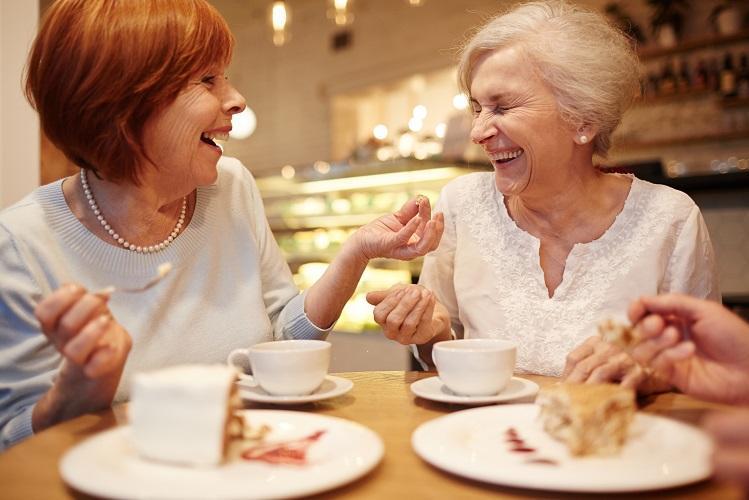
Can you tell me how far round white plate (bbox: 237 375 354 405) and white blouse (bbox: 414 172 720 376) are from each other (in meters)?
0.67

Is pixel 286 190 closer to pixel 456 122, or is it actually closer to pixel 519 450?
pixel 456 122

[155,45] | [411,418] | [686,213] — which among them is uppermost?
[155,45]

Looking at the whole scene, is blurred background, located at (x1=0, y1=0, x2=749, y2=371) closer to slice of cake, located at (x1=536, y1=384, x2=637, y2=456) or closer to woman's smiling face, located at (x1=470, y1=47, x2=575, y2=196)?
woman's smiling face, located at (x1=470, y1=47, x2=575, y2=196)

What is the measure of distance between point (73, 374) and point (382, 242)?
2.54 feet

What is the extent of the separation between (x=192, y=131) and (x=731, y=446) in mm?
1294

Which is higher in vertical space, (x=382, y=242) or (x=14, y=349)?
(x=382, y=242)

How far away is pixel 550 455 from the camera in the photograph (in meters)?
0.91

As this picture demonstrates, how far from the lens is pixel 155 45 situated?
1.44 m

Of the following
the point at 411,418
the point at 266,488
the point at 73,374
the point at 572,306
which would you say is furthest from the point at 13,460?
the point at 572,306

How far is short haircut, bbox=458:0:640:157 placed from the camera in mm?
1892

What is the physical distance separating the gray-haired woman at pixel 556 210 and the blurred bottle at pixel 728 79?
4.11 meters

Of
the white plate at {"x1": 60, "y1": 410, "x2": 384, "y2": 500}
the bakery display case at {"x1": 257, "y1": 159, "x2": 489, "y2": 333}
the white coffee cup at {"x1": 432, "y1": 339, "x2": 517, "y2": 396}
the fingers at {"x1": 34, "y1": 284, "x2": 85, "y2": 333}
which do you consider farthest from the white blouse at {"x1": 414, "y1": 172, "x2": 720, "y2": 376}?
the bakery display case at {"x1": 257, "y1": 159, "x2": 489, "y2": 333}

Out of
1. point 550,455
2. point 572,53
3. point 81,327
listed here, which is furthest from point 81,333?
point 572,53

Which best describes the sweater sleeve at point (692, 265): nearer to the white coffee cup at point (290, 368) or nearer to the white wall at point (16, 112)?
the white coffee cup at point (290, 368)
